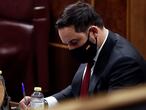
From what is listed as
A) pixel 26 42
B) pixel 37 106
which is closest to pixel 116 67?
pixel 37 106

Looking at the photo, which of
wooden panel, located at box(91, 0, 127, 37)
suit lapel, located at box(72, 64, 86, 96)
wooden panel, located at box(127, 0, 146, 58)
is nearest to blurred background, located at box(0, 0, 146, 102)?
wooden panel, located at box(91, 0, 127, 37)

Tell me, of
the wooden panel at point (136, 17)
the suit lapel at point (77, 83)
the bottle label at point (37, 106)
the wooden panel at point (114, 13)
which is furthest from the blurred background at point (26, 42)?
the bottle label at point (37, 106)

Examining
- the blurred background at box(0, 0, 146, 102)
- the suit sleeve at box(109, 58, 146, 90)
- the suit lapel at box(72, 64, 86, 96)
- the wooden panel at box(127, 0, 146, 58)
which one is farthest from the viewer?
the blurred background at box(0, 0, 146, 102)

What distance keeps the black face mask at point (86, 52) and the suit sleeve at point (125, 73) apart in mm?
204

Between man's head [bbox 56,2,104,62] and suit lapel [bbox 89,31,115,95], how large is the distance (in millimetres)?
77

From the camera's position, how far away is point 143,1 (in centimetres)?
265

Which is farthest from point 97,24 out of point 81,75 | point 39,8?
point 39,8

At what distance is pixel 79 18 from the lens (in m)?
1.72

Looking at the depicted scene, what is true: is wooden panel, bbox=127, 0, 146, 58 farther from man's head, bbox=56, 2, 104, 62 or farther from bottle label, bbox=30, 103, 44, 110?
bottle label, bbox=30, 103, 44, 110

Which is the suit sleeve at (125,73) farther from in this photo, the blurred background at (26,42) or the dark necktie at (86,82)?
the blurred background at (26,42)

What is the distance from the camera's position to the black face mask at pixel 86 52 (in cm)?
177

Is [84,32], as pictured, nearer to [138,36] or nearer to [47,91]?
[138,36]

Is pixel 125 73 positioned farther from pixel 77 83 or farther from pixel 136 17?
pixel 136 17

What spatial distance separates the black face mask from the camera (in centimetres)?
177
